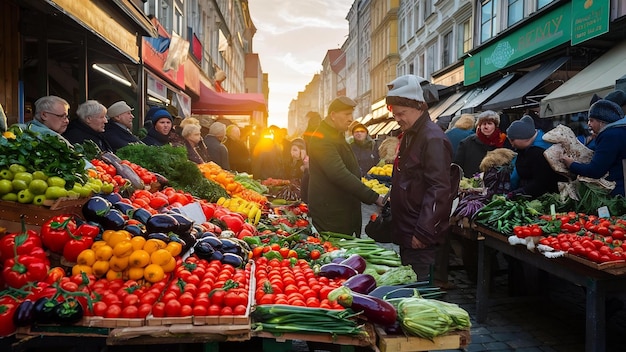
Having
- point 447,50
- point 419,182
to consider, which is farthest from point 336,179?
point 447,50

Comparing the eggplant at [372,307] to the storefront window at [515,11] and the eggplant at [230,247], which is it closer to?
the eggplant at [230,247]

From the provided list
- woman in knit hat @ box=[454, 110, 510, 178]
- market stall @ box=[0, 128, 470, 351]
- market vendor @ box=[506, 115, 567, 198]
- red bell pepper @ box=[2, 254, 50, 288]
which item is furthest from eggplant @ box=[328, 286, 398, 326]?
woman in knit hat @ box=[454, 110, 510, 178]

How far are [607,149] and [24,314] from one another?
16.9 ft

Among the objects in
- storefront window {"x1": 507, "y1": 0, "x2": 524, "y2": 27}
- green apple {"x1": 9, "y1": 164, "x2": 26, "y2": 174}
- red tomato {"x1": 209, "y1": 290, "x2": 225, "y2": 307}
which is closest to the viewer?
red tomato {"x1": 209, "y1": 290, "x2": 225, "y2": 307}

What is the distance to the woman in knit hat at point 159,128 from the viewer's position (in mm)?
7488

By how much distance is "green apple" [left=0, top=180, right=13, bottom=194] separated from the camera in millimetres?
2871

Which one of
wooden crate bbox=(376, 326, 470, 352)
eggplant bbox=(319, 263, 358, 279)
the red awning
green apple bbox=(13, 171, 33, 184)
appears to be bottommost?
wooden crate bbox=(376, 326, 470, 352)

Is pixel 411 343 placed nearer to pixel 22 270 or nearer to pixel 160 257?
pixel 160 257

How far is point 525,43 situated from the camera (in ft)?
44.1

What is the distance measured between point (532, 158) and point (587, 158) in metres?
0.55

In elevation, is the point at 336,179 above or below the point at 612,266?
above

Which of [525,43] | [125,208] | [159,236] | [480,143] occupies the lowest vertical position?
[159,236]

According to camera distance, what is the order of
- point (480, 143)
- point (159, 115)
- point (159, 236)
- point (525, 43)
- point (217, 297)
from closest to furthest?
point (217, 297), point (159, 236), point (480, 143), point (159, 115), point (525, 43)

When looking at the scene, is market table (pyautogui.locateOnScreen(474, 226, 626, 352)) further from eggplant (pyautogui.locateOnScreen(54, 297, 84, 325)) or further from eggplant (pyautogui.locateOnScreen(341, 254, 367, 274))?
eggplant (pyautogui.locateOnScreen(54, 297, 84, 325))
